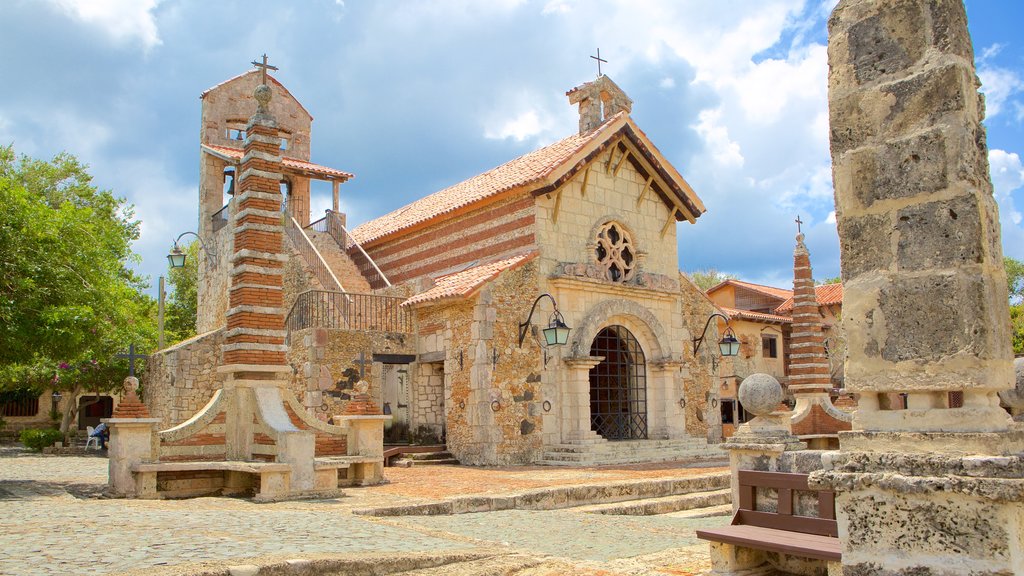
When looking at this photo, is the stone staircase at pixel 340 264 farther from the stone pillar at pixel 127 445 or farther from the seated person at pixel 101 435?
the stone pillar at pixel 127 445

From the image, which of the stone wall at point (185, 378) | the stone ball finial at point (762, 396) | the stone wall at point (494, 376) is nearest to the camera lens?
the stone ball finial at point (762, 396)

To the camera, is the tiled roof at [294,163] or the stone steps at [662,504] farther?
the tiled roof at [294,163]

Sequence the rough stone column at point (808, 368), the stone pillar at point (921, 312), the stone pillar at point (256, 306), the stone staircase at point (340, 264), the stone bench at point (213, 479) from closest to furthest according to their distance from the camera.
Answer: the stone pillar at point (921, 312) < the stone bench at point (213, 479) < the stone pillar at point (256, 306) < the rough stone column at point (808, 368) < the stone staircase at point (340, 264)

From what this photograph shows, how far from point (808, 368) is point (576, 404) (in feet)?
22.8

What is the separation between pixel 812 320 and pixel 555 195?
8.21 metres

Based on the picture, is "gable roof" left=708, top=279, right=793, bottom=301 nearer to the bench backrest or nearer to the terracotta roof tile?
the terracotta roof tile

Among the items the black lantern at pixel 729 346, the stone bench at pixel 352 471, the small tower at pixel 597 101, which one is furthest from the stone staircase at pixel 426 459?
the small tower at pixel 597 101

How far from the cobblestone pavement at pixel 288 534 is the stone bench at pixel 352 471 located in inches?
15.3

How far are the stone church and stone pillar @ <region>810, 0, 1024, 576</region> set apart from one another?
39.5 ft

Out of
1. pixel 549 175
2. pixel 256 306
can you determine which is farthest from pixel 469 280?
pixel 256 306

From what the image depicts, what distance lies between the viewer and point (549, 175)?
17.1 meters

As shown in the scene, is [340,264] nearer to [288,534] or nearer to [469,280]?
[469,280]

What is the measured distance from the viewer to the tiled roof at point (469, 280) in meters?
16.2

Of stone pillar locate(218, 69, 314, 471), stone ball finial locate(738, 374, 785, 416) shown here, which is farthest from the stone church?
stone ball finial locate(738, 374, 785, 416)
